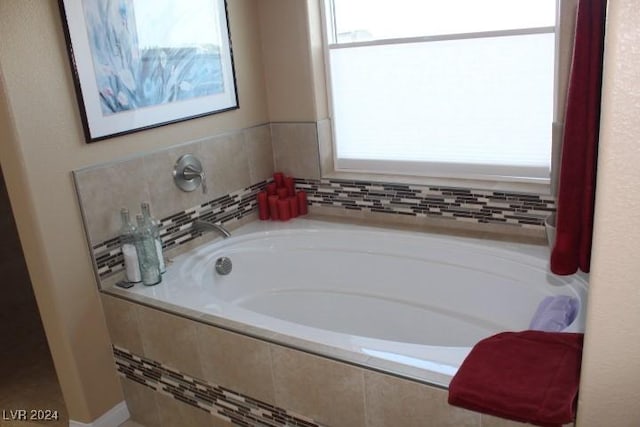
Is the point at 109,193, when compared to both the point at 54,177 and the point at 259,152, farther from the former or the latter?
the point at 259,152

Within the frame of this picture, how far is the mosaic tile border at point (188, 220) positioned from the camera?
93.2 inches

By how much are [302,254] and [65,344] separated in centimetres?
117

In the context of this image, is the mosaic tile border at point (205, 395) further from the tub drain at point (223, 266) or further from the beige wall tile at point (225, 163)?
the beige wall tile at point (225, 163)

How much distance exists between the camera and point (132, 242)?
2389mm

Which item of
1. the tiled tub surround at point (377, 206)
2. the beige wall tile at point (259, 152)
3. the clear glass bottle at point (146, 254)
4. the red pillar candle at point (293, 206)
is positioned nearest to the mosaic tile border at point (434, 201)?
the tiled tub surround at point (377, 206)

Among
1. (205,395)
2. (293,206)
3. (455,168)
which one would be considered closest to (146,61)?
(293,206)

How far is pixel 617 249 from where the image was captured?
3.07 ft

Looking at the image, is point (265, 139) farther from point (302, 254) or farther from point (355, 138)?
point (302, 254)

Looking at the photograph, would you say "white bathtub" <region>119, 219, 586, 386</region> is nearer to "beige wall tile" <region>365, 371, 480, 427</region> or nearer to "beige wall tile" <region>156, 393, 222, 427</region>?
"beige wall tile" <region>365, 371, 480, 427</region>

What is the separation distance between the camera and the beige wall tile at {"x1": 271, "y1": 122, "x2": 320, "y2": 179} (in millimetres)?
3041

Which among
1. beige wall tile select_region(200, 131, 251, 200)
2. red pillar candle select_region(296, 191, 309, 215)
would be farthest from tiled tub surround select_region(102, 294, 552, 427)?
red pillar candle select_region(296, 191, 309, 215)

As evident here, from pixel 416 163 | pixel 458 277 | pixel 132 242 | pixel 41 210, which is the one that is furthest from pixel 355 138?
pixel 41 210

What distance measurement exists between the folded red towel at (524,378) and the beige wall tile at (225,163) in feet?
5.47

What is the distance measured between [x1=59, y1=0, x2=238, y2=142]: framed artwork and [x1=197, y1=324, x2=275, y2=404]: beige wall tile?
0.95m
